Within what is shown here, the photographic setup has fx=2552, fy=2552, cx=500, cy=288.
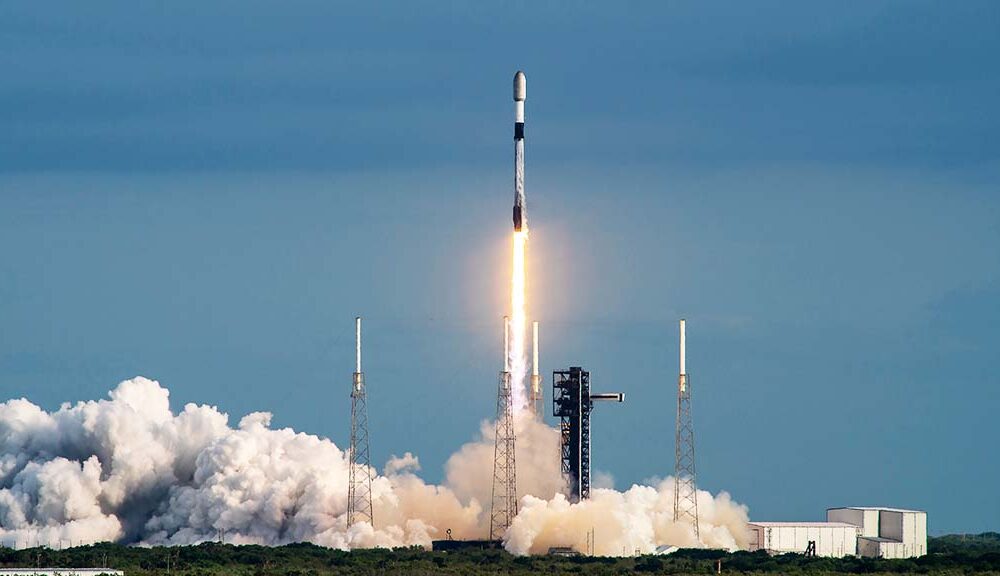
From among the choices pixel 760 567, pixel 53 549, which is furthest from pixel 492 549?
pixel 53 549

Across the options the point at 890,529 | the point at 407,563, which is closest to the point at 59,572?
the point at 407,563

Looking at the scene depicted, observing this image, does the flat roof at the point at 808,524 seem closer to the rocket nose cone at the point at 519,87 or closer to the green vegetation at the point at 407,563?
the green vegetation at the point at 407,563

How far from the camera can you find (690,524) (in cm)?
12631

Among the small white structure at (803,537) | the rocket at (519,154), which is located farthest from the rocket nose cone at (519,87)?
the small white structure at (803,537)

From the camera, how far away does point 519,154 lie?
122 metres

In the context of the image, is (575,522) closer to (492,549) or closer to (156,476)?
(492,549)

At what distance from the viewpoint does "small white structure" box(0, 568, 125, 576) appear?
104 metres

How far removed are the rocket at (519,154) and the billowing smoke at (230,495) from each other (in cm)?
1057

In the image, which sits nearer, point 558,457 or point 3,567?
point 3,567

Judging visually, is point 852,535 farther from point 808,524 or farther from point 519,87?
point 519,87

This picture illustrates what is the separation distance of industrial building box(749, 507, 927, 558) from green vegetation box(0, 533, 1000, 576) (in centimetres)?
453

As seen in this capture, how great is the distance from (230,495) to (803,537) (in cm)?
2958

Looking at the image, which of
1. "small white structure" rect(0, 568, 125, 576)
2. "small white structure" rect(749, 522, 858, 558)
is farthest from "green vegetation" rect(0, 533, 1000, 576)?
"small white structure" rect(749, 522, 858, 558)

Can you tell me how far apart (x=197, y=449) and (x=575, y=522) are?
21.7m
